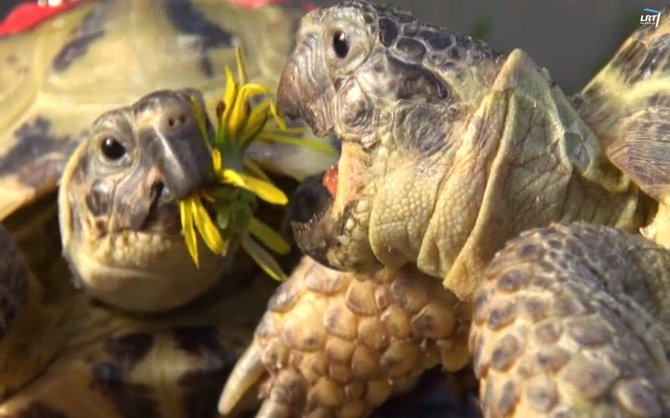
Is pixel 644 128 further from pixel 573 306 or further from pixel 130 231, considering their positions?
pixel 130 231

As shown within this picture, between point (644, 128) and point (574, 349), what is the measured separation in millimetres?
242

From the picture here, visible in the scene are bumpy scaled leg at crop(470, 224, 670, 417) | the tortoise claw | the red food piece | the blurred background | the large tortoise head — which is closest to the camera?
bumpy scaled leg at crop(470, 224, 670, 417)

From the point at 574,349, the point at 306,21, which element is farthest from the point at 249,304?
the point at 574,349

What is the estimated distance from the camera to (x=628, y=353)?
644mm

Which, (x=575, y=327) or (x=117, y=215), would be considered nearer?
(x=575, y=327)

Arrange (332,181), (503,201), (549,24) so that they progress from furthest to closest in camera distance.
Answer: (549,24)
(332,181)
(503,201)

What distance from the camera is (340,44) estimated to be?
89 cm

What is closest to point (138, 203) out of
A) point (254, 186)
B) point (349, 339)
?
point (254, 186)

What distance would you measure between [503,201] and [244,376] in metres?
0.46

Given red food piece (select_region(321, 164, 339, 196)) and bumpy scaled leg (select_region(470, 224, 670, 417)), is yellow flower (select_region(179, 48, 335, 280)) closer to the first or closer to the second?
red food piece (select_region(321, 164, 339, 196))

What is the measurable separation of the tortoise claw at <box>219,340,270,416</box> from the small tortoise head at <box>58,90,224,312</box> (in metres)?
0.18

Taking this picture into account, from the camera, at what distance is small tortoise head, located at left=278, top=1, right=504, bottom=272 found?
2.74 feet

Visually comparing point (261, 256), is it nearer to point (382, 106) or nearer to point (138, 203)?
point (138, 203)

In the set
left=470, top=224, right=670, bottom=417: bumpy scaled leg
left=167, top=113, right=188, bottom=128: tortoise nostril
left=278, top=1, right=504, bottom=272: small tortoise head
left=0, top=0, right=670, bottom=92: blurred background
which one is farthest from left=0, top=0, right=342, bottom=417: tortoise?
left=0, top=0, right=670, bottom=92: blurred background
